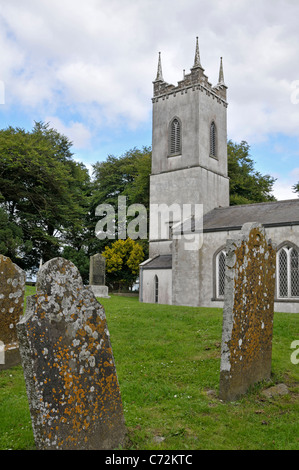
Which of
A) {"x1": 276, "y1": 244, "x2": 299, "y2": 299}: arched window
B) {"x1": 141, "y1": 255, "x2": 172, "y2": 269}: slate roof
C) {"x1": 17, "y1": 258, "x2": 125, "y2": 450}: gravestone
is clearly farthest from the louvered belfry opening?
{"x1": 17, "y1": 258, "x2": 125, "y2": 450}: gravestone

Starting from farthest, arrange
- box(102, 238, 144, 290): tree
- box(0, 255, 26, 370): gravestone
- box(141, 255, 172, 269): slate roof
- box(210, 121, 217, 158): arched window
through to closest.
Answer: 1. box(102, 238, 144, 290): tree
2. box(210, 121, 217, 158): arched window
3. box(141, 255, 172, 269): slate roof
4. box(0, 255, 26, 370): gravestone

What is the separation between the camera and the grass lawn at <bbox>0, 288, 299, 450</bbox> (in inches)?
196

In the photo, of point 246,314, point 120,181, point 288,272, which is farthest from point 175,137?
point 246,314

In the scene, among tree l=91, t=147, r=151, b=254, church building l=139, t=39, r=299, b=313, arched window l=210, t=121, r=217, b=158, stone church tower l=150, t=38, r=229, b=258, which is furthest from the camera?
tree l=91, t=147, r=151, b=254

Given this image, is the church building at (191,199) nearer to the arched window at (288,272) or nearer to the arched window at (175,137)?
the arched window at (175,137)

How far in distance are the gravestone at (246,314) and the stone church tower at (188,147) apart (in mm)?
21950

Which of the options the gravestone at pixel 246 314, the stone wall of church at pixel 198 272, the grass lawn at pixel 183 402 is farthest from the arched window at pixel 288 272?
the gravestone at pixel 246 314

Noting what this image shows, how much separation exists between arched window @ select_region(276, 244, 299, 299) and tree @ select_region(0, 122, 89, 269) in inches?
854

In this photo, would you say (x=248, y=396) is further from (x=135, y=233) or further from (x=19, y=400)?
(x=135, y=233)

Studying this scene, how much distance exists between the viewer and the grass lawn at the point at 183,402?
196 inches

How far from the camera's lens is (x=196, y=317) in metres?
12.9

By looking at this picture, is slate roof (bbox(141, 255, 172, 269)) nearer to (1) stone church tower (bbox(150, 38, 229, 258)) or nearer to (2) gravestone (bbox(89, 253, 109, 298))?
(1) stone church tower (bbox(150, 38, 229, 258))

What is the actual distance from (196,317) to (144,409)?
7.16 meters

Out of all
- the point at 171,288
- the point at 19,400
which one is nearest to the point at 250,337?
the point at 19,400
